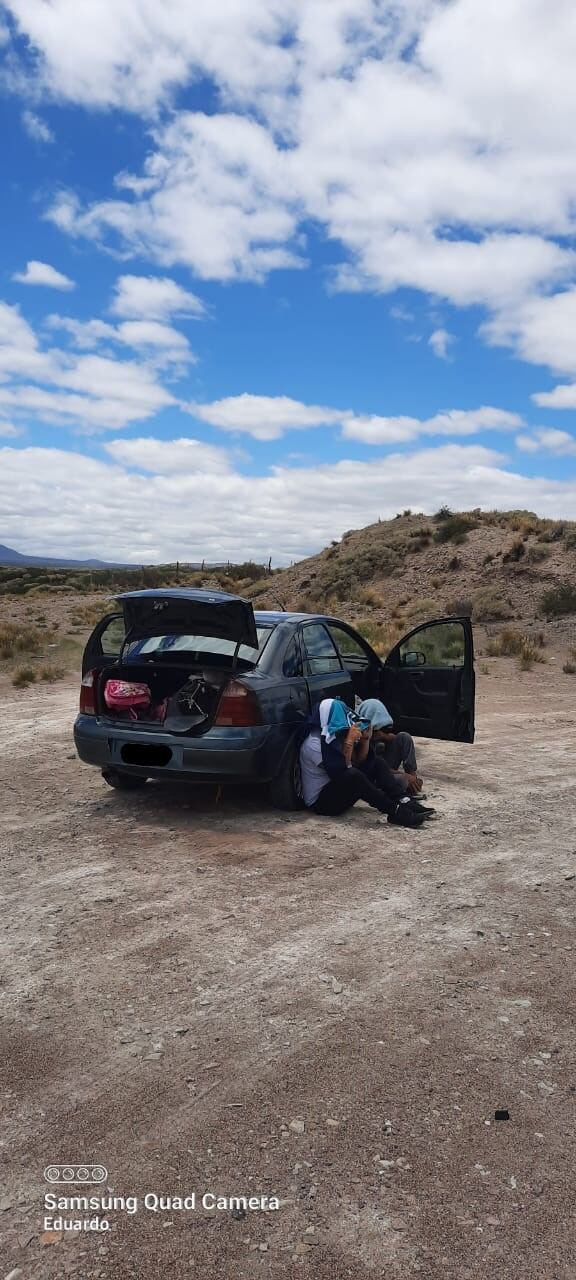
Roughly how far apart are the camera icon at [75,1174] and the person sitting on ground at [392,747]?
4235 mm

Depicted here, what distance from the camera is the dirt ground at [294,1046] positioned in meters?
2.33

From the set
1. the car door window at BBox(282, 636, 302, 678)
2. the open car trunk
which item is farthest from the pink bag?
the car door window at BBox(282, 636, 302, 678)

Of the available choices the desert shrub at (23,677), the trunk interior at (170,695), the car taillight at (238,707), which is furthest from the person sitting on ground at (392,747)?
the desert shrub at (23,677)

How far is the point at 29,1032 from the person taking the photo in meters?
3.31

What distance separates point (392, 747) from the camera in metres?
7.12

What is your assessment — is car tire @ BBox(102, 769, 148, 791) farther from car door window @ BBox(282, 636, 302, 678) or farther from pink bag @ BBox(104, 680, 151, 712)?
car door window @ BBox(282, 636, 302, 678)

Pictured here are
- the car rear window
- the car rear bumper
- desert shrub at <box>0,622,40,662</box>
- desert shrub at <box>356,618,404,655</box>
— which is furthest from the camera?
desert shrub at <box>356,618,404,655</box>

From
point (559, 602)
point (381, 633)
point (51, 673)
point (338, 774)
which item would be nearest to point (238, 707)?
point (338, 774)

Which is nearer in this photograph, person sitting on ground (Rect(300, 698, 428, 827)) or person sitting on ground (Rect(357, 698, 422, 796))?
person sitting on ground (Rect(300, 698, 428, 827))

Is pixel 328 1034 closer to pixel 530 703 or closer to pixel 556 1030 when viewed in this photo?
pixel 556 1030

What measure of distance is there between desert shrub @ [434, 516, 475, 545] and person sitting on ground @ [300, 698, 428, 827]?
3121 centimetres

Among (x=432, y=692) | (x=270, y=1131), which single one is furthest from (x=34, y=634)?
(x=270, y=1131)

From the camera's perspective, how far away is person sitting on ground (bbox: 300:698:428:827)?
245 inches

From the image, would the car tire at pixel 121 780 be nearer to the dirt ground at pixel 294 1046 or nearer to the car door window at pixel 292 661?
the dirt ground at pixel 294 1046
